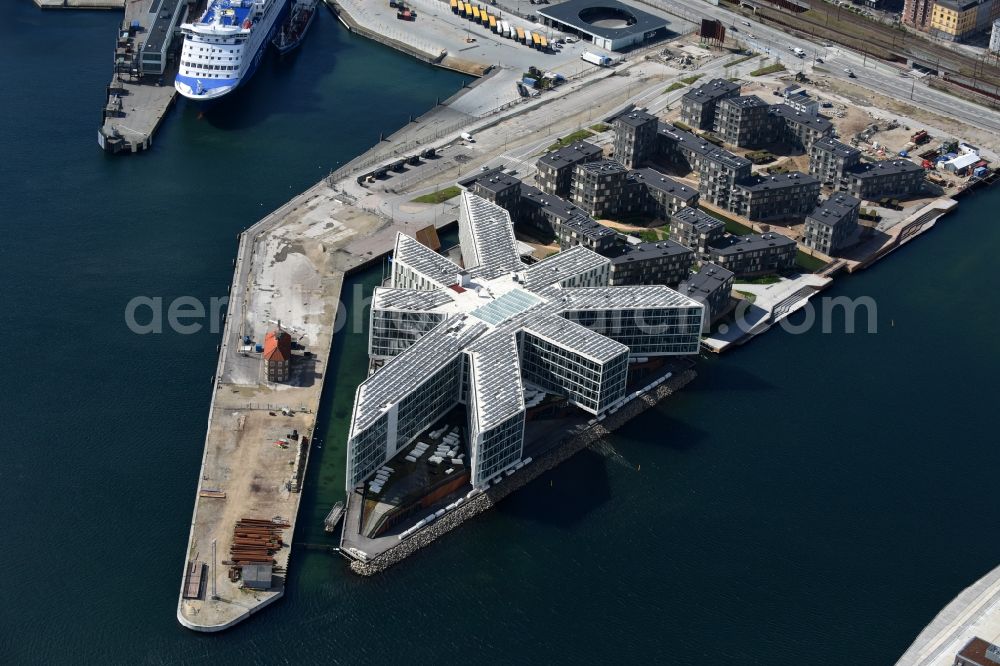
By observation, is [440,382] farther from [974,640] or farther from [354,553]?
[974,640]

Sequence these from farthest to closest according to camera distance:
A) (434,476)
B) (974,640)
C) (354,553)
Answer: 1. (434,476)
2. (354,553)
3. (974,640)

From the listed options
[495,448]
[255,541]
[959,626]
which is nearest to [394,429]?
[495,448]

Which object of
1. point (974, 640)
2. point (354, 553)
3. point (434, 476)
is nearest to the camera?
point (974, 640)

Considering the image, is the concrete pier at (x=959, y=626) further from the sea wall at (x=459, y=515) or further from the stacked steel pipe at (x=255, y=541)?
the stacked steel pipe at (x=255, y=541)

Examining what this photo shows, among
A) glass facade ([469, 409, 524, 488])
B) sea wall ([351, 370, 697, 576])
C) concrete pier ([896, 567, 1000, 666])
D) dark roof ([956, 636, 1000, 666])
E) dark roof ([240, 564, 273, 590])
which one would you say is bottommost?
concrete pier ([896, 567, 1000, 666])

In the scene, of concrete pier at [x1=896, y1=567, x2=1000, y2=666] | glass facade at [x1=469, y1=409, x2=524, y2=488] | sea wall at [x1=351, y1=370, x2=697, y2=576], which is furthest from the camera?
glass facade at [x1=469, y1=409, x2=524, y2=488]

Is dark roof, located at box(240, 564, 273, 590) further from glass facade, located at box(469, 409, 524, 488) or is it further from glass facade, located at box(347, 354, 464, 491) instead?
glass facade, located at box(469, 409, 524, 488)

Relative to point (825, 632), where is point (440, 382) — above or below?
above

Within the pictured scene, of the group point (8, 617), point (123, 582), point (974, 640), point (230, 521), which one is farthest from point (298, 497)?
point (974, 640)

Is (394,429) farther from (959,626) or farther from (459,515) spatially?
(959,626)

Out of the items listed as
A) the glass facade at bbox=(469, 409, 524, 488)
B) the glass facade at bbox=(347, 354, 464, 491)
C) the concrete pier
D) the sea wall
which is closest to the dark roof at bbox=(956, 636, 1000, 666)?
the concrete pier

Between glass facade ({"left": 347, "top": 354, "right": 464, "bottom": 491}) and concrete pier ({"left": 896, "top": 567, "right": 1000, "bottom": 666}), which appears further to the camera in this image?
glass facade ({"left": 347, "top": 354, "right": 464, "bottom": 491})
